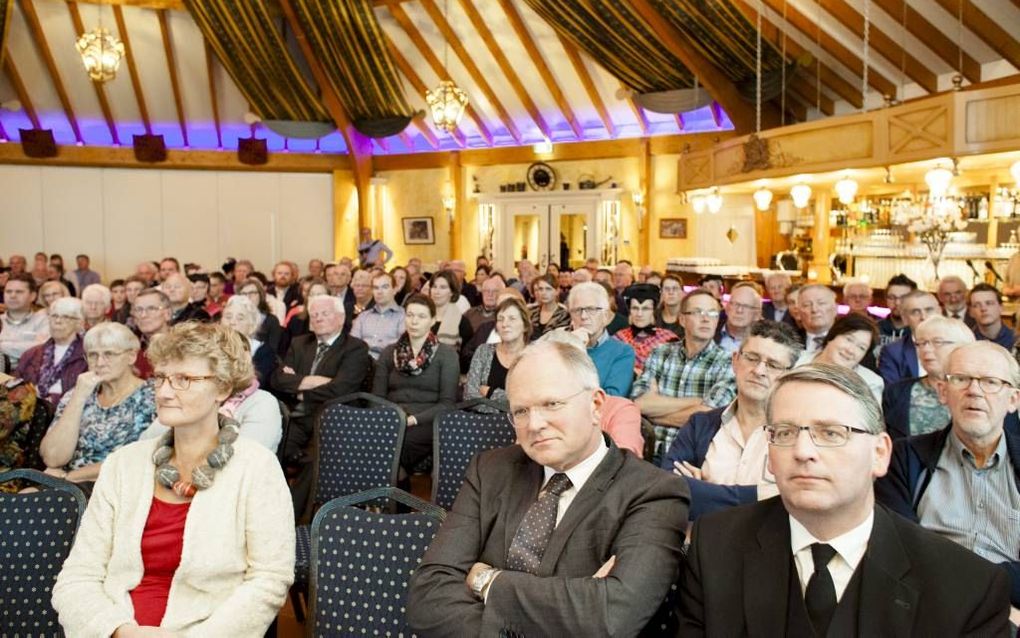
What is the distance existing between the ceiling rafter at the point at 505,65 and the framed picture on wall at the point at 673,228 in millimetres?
2792

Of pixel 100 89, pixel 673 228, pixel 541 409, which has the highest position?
pixel 100 89

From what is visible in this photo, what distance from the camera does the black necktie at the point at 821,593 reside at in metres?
1.60

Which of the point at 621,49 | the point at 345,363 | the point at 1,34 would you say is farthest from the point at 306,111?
the point at 345,363

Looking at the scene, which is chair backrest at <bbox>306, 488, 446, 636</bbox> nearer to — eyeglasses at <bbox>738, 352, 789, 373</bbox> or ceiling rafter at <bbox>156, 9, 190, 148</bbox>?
eyeglasses at <bbox>738, 352, 789, 373</bbox>

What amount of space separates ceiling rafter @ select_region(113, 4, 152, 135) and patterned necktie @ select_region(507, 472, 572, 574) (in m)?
14.7

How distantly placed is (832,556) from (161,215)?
56.3 feet

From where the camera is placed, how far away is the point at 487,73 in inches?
608

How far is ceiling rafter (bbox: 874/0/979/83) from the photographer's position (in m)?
9.16

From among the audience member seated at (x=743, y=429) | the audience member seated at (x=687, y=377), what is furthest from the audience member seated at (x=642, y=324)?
the audience member seated at (x=743, y=429)

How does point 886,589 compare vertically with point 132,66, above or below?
below

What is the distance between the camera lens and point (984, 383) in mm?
2551

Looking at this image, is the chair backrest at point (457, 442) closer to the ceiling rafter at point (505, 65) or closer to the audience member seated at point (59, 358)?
the audience member seated at point (59, 358)

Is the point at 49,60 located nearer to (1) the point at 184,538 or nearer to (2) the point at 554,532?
(1) the point at 184,538

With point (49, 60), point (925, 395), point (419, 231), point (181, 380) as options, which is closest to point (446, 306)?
point (925, 395)
